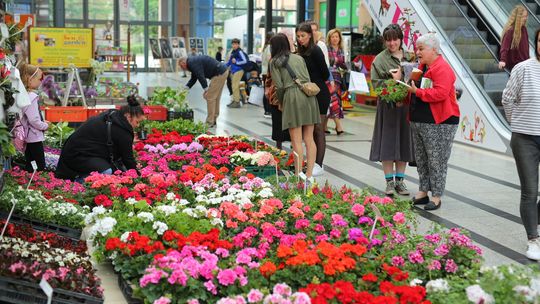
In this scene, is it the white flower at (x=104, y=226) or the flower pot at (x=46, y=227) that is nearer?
the white flower at (x=104, y=226)

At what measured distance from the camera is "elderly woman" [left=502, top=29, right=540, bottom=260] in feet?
16.7

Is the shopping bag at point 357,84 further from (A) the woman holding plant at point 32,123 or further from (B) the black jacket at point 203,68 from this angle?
(A) the woman holding plant at point 32,123

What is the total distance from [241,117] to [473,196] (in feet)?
24.0

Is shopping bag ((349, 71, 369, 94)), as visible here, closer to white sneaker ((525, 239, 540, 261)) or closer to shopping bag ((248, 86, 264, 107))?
shopping bag ((248, 86, 264, 107))

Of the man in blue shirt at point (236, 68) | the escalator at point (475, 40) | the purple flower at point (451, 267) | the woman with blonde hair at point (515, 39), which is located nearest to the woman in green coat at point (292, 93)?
the purple flower at point (451, 267)

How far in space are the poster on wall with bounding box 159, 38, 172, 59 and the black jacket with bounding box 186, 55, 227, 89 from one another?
62.8ft

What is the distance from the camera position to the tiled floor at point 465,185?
557 cm

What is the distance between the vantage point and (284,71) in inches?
285

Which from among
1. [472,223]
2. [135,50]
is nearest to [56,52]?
[472,223]

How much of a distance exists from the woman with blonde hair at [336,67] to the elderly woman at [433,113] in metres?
4.26

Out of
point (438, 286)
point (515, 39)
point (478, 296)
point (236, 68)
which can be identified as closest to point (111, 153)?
point (438, 286)

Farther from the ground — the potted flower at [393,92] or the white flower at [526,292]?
the potted flower at [393,92]

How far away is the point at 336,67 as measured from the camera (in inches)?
461

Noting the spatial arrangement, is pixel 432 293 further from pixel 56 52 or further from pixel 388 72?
pixel 56 52
